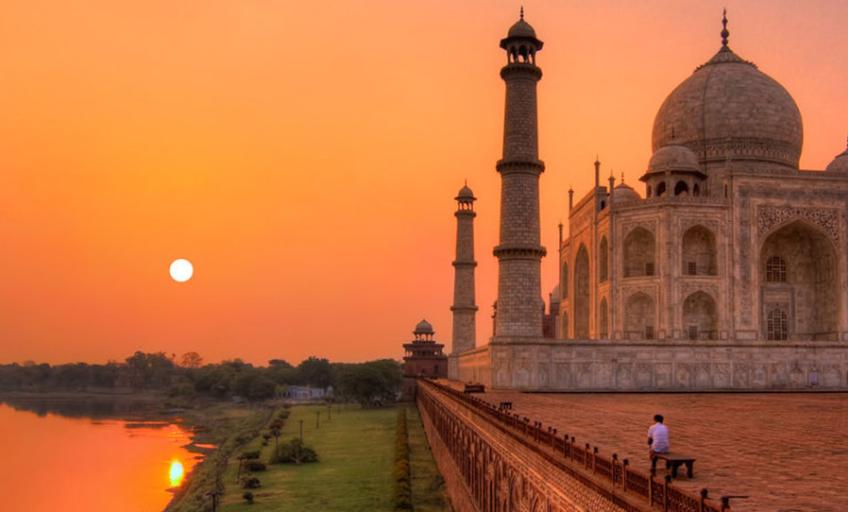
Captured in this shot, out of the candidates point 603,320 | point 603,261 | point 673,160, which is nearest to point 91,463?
point 603,320

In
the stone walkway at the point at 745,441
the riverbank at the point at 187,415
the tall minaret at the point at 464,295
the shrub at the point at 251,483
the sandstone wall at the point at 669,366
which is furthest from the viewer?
the tall minaret at the point at 464,295

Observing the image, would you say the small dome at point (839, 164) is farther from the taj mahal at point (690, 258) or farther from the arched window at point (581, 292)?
the arched window at point (581, 292)

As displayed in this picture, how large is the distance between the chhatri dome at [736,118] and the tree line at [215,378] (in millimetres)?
40780

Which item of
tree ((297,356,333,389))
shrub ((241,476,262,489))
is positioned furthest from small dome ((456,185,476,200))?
tree ((297,356,333,389))

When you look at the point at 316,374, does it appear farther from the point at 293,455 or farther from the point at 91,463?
the point at 293,455

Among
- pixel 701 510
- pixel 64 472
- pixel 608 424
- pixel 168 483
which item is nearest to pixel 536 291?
pixel 608 424

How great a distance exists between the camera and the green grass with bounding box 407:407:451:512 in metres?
25.7

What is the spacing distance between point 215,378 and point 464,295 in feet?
196

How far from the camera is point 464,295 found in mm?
53969

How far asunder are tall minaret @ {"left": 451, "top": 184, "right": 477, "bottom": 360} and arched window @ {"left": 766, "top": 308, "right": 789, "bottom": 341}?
1966 cm

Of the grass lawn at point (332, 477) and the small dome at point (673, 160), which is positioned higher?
the small dome at point (673, 160)

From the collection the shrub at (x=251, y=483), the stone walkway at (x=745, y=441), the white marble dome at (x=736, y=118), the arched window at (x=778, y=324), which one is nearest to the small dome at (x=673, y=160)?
the white marble dome at (x=736, y=118)

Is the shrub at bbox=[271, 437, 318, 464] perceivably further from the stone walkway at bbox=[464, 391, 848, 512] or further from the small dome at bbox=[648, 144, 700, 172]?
the small dome at bbox=[648, 144, 700, 172]

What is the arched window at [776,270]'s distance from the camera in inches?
1581
